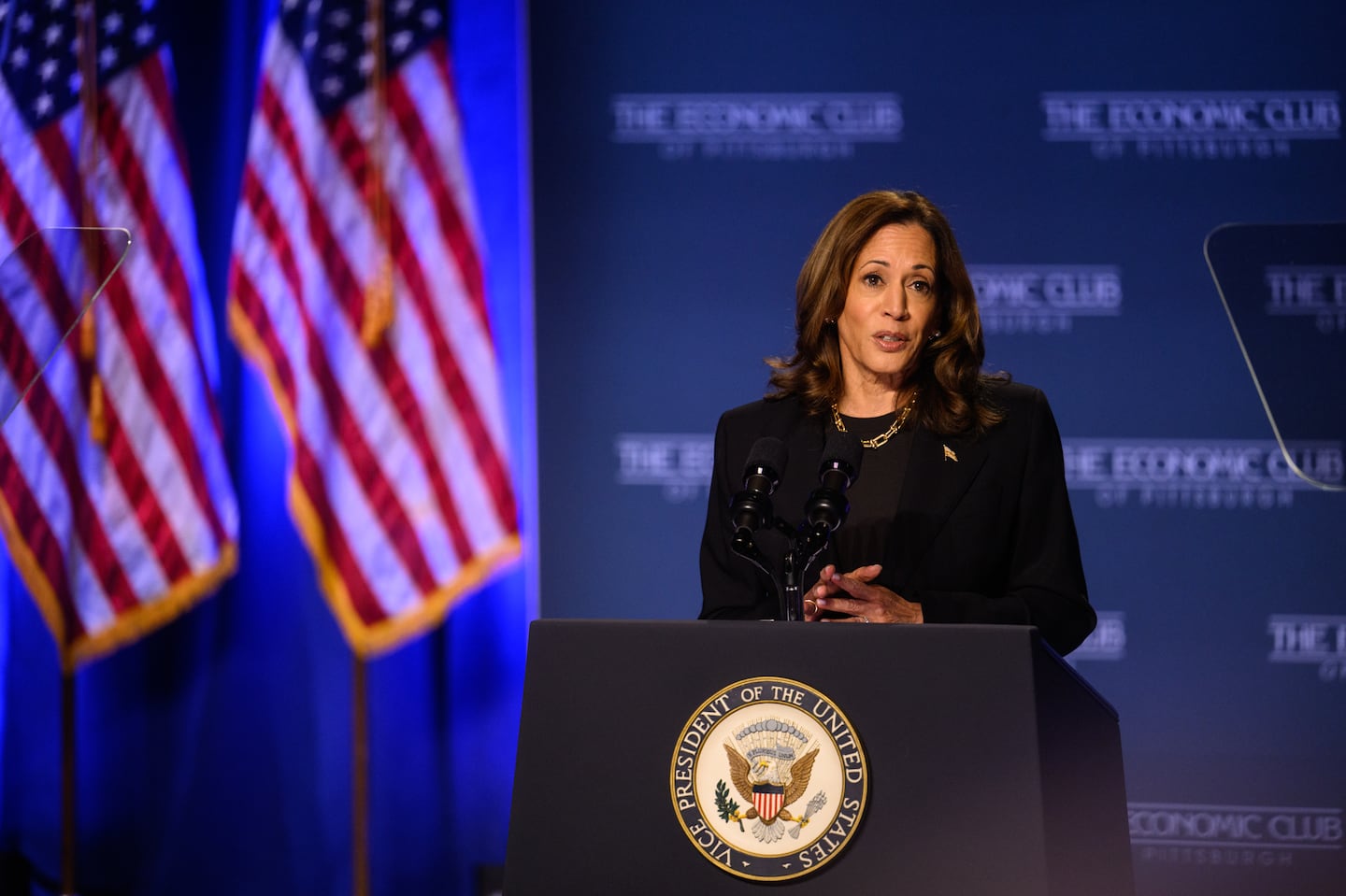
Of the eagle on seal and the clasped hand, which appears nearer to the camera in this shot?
the eagle on seal

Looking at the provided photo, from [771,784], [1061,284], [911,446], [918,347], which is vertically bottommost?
[771,784]

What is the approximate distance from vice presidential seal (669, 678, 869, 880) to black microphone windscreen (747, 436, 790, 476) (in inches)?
12.4

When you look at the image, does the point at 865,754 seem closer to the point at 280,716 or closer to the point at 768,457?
the point at 768,457

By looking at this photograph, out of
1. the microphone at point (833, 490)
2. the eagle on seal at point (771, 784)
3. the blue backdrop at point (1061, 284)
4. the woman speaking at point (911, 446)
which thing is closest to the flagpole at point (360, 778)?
the blue backdrop at point (1061, 284)

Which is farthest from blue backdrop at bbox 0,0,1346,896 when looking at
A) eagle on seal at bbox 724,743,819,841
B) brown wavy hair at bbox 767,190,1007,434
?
eagle on seal at bbox 724,743,819,841

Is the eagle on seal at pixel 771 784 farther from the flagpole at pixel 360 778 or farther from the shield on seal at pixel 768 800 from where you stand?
the flagpole at pixel 360 778

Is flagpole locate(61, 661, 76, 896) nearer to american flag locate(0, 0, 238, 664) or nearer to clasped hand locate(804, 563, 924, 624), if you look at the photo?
american flag locate(0, 0, 238, 664)

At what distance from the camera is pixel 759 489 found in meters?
1.54

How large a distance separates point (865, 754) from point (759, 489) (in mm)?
365

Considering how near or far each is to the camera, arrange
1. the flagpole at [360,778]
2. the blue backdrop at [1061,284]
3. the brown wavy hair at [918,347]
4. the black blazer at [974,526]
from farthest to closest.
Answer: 1. the flagpole at [360,778]
2. the blue backdrop at [1061,284]
3. the brown wavy hair at [918,347]
4. the black blazer at [974,526]

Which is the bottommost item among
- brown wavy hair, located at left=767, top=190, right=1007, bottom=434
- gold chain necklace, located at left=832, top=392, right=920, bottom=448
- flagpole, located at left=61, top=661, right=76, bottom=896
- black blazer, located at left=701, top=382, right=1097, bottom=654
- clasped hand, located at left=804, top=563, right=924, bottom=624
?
flagpole, located at left=61, top=661, right=76, bottom=896

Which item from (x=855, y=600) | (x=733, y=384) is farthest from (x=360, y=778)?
(x=855, y=600)

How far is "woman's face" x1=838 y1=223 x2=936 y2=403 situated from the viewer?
222 centimetres

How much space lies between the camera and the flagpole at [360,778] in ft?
13.4
